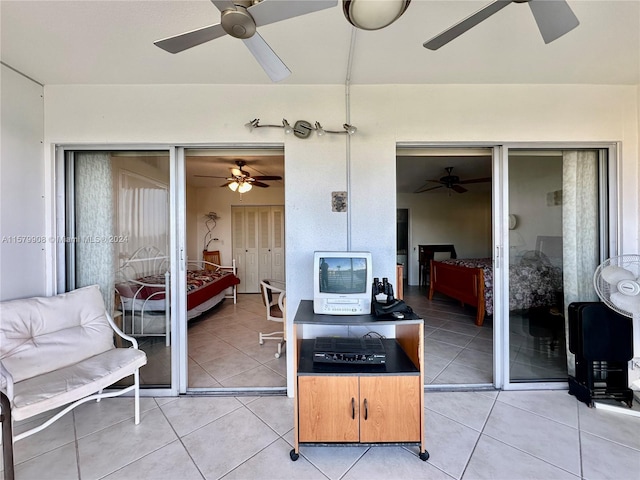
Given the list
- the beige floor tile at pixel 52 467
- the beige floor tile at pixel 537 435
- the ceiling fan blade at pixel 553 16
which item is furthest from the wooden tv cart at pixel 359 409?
the ceiling fan blade at pixel 553 16

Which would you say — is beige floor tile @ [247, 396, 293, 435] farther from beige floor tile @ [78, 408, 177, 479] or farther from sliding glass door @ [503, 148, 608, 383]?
sliding glass door @ [503, 148, 608, 383]

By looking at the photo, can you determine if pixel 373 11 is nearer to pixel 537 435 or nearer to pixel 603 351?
pixel 537 435

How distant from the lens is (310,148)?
82.3 inches

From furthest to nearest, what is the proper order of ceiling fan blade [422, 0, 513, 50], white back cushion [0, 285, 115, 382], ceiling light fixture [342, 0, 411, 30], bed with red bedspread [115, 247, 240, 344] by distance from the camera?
bed with red bedspread [115, 247, 240, 344] → white back cushion [0, 285, 115, 382] → ceiling fan blade [422, 0, 513, 50] → ceiling light fixture [342, 0, 411, 30]

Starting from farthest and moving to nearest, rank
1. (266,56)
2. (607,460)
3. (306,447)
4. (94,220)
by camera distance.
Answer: (94,220) → (306,447) → (607,460) → (266,56)

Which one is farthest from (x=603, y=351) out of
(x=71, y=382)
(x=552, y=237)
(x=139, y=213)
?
(x=139, y=213)

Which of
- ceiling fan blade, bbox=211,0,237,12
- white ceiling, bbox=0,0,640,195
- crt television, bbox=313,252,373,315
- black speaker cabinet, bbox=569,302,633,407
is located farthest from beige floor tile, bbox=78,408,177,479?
black speaker cabinet, bbox=569,302,633,407

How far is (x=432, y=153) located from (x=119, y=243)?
2.77 m

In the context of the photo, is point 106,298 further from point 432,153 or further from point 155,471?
point 432,153

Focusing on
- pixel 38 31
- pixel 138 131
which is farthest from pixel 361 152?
pixel 38 31

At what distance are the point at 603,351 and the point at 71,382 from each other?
3.56 metres

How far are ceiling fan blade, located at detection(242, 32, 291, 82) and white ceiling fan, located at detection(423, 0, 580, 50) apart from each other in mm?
781

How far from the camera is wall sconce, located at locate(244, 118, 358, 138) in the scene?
6.57 ft

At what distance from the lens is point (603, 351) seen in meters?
1.92
